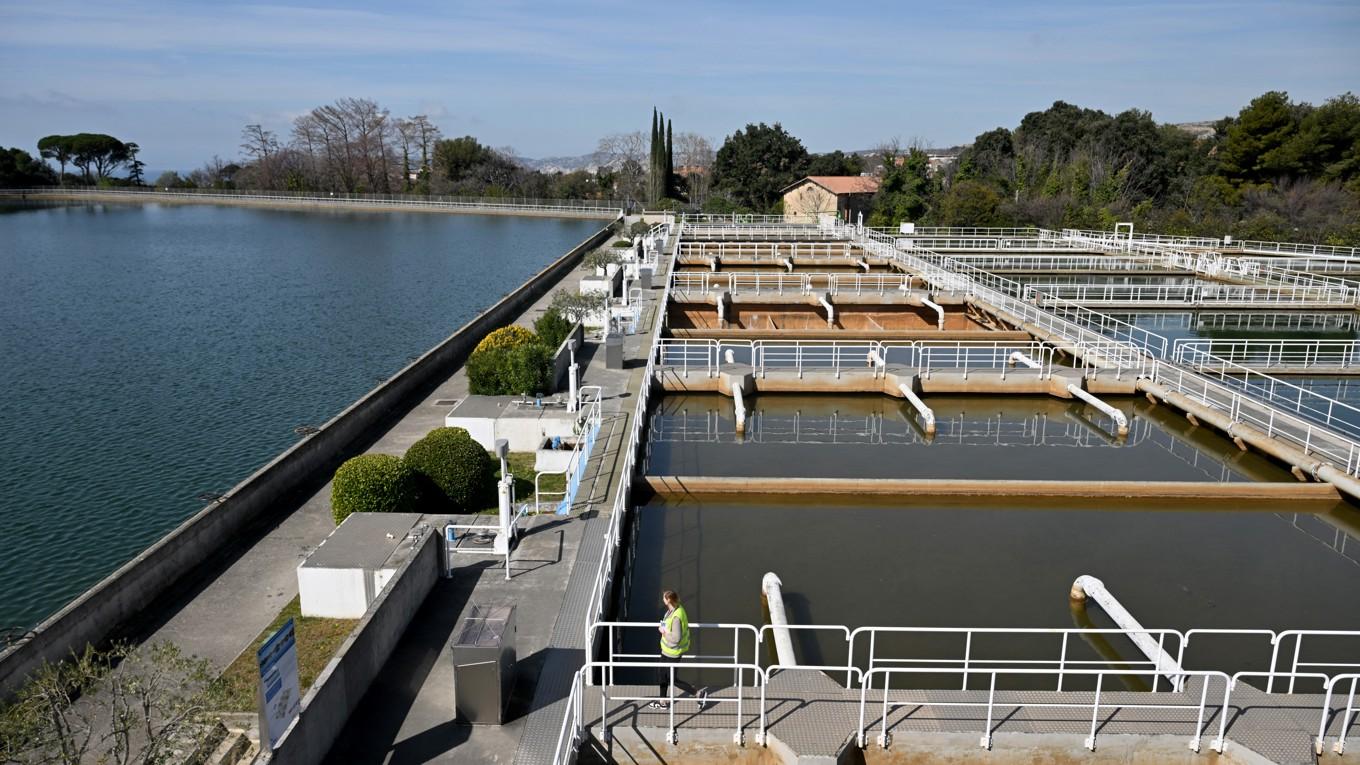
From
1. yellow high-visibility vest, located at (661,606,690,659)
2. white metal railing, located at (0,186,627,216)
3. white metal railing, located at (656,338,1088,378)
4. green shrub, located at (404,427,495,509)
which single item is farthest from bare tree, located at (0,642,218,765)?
white metal railing, located at (0,186,627,216)

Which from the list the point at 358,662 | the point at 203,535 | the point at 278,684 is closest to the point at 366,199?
the point at 203,535

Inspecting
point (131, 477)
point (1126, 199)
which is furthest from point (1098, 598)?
point (1126, 199)

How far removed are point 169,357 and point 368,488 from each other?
1892 cm

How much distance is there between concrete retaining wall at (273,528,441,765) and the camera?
6969mm

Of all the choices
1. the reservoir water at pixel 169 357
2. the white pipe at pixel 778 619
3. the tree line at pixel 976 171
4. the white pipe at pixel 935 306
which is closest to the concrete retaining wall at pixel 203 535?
the reservoir water at pixel 169 357

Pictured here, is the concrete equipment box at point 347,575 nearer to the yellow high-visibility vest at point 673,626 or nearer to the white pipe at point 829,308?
the yellow high-visibility vest at point 673,626

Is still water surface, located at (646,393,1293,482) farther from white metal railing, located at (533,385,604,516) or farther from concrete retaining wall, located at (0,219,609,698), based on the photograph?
concrete retaining wall, located at (0,219,609,698)

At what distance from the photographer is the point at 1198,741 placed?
7.89 meters

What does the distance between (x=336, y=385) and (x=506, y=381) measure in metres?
7.85

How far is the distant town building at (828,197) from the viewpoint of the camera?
243 feet

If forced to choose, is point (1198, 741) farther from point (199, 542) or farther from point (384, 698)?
point (199, 542)

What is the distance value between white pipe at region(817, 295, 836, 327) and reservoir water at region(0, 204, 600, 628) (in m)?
13.5

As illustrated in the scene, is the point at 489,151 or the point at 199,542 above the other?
the point at 489,151

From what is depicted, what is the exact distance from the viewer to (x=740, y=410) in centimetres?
2006
